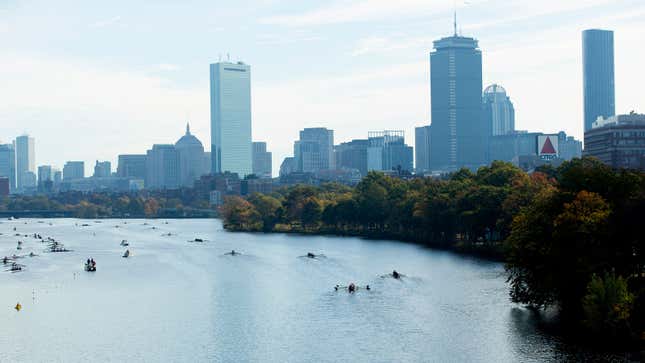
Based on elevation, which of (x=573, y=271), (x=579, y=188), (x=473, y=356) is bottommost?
(x=473, y=356)

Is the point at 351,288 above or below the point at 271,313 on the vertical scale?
above

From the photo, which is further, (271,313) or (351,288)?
(351,288)

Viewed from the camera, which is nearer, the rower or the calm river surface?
the calm river surface

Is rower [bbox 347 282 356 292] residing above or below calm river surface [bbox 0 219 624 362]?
above

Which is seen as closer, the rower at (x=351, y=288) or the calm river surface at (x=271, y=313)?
the calm river surface at (x=271, y=313)

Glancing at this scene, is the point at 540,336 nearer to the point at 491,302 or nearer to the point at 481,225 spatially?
the point at 491,302

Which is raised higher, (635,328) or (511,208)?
(511,208)

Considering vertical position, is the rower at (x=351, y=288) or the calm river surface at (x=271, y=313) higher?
the rower at (x=351, y=288)

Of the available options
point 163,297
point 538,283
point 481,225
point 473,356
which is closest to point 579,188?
point 538,283
